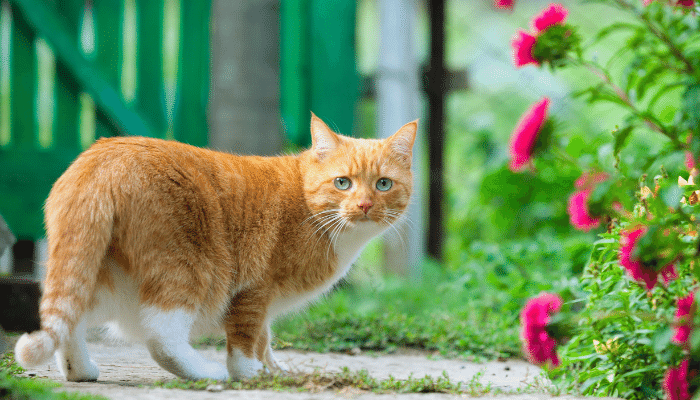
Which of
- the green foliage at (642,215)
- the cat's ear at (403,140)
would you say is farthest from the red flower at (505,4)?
the cat's ear at (403,140)

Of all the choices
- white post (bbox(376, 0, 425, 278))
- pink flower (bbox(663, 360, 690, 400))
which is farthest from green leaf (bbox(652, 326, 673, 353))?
white post (bbox(376, 0, 425, 278))

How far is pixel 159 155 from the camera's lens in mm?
2314

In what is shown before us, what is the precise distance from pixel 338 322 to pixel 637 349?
184 cm

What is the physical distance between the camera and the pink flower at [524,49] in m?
1.92

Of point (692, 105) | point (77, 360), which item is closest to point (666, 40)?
point (692, 105)

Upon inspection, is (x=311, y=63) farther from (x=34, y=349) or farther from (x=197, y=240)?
(x=34, y=349)

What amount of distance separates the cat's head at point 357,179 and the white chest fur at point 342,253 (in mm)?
37

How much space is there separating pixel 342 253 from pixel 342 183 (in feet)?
1.07

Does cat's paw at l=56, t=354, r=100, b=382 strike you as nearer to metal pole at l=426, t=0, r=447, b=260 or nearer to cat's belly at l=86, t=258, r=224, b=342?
cat's belly at l=86, t=258, r=224, b=342

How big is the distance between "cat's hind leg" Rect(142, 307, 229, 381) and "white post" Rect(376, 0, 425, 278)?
3448mm

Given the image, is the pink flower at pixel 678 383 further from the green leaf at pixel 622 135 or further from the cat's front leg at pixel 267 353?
the cat's front leg at pixel 267 353

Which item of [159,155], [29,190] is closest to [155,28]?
[29,190]

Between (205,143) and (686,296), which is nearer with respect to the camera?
(686,296)

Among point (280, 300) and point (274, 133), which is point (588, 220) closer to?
point (280, 300)
